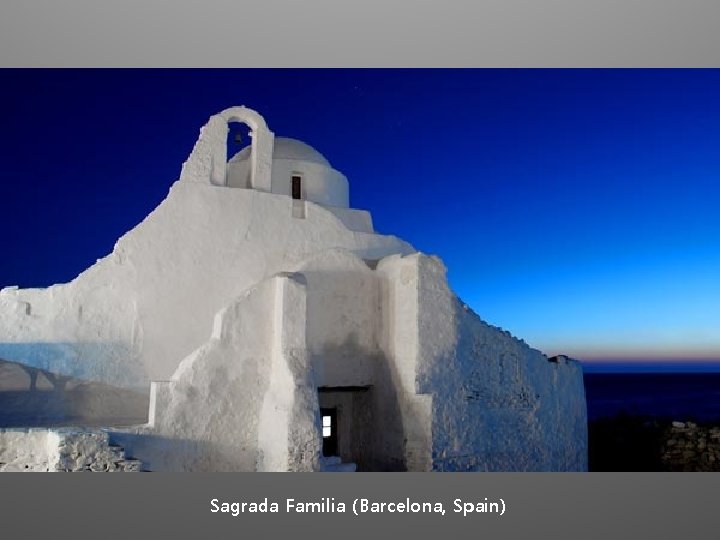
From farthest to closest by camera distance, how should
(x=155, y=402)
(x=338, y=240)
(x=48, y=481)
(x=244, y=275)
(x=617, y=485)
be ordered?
(x=338, y=240)
(x=244, y=275)
(x=155, y=402)
(x=617, y=485)
(x=48, y=481)

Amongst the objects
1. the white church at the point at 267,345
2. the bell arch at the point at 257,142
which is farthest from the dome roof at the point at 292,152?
the white church at the point at 267,345

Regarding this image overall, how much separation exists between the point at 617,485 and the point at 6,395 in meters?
9.61

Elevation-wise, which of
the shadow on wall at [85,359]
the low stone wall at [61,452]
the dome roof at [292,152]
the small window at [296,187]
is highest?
the dome roof at [292,152]

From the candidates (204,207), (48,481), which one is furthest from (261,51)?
(48,481)

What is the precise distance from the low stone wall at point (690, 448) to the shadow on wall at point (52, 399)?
1501cm

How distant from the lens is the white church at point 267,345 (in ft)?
34.5

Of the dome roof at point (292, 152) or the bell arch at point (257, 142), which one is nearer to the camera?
the bell arch at point (257, 142)

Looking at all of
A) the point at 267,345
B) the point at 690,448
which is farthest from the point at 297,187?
the point at 690,448

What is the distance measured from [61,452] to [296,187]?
7.94 metres

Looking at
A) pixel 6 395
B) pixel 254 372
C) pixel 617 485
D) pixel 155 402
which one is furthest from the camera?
pixel 6 395

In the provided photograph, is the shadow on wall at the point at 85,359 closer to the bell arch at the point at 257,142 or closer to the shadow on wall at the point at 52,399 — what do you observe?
the shadow on wall at the point at 52,399

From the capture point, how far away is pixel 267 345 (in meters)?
11.1

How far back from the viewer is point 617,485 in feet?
27.3

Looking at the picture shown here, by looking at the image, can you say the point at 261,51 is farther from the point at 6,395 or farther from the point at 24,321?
the point at 6,395
